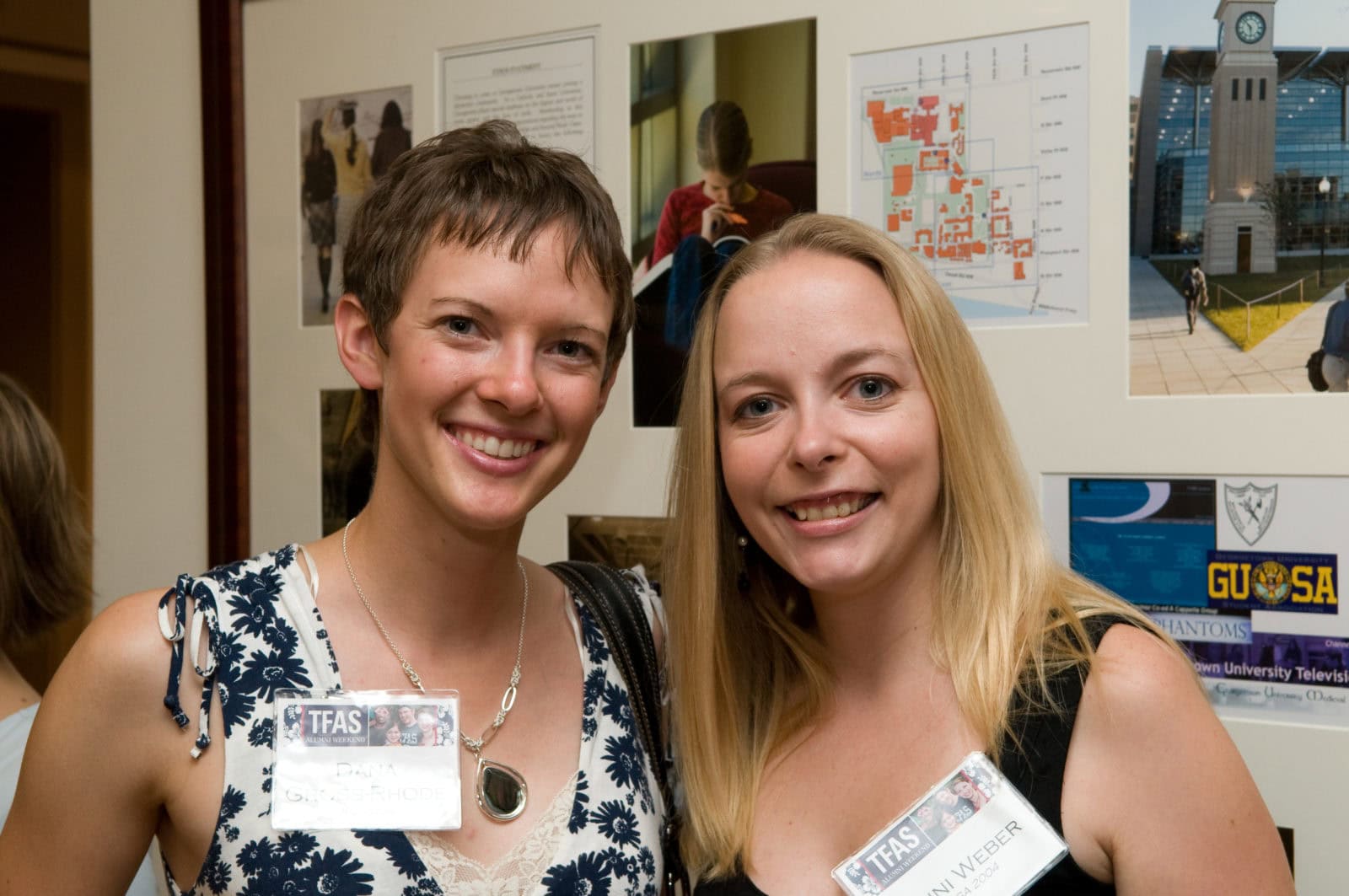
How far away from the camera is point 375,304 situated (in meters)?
1.42

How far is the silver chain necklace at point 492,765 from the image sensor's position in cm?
138

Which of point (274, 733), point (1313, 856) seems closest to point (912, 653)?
point (1313, 856)

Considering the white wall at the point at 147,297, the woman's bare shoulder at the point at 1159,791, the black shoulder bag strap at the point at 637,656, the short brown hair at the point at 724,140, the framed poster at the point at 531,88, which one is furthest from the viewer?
the white wall at the point at 147,297

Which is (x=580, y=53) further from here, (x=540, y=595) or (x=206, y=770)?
(x=206, y=770)

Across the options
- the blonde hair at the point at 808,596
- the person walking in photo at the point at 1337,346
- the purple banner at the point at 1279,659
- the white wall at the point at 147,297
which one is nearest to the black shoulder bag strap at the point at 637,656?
the blonde hair at the point at 808,596

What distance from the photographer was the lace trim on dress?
4.32 ft

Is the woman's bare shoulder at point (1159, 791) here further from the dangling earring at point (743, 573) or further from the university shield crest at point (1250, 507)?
the dangling earring at point (743, 573)

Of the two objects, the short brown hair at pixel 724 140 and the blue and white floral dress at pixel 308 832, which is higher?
the short brown hair at pixel 724 140

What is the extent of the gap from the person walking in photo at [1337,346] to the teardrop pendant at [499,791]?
43.4 inches

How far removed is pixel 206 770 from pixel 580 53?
4.13ft

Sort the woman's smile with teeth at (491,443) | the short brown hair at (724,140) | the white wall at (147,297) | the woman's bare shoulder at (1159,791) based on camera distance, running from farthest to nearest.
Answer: the white wall at (147,297), the short brown hair at (724,140), the woman's smile with teeth at (491,443), the woman's bare shoulder at (1159,791)

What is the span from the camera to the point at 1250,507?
5.29 ft

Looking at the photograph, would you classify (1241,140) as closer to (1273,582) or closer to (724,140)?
(1273,582)

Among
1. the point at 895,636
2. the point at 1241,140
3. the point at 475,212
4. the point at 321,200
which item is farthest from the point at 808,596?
the point at 321,200
